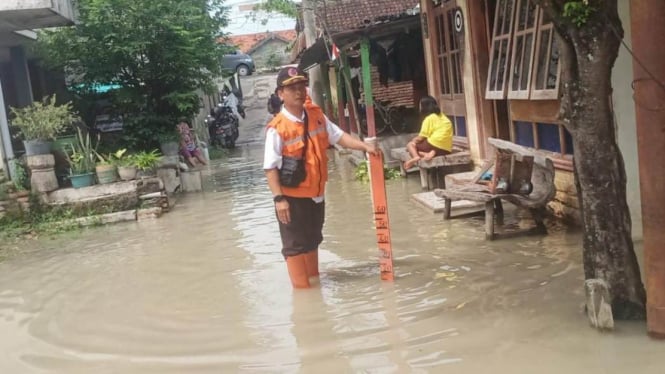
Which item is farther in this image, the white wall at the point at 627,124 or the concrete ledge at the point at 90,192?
the concrete ledge at the point at 90,192

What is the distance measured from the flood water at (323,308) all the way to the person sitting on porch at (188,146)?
667 cm

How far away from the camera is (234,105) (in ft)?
86.2

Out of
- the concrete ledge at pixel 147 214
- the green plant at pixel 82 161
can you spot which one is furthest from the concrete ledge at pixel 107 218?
the green plant at pixel 82 161

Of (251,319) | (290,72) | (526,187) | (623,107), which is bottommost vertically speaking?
(251,319)

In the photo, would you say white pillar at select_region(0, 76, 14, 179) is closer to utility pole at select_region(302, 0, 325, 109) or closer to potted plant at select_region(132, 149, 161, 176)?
potted plant at select_region(132, 149, 161, 176)

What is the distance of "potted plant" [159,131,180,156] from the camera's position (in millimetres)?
13750

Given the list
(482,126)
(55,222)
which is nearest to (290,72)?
(482,126)

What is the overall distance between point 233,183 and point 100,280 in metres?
7.44

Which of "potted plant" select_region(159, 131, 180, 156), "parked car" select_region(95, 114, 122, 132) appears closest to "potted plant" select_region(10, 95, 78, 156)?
"potted plant" select_region(159, 131, 180, 156)

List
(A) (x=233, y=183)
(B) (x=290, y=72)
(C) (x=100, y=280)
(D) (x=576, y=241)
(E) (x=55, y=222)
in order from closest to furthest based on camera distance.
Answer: (B) (x=290, y=72) → (D) (x=576, y=241) → (C) (x=100, y=280) → (E) (x=55, y=222) → (A) (x=233, y=183)

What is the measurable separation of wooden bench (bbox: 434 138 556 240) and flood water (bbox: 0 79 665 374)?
0.21m

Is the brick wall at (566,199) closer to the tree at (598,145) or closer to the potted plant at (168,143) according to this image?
the tree at (598,145)

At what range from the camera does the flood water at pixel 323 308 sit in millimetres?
4113

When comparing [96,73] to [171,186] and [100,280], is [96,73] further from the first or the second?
[100,280]
